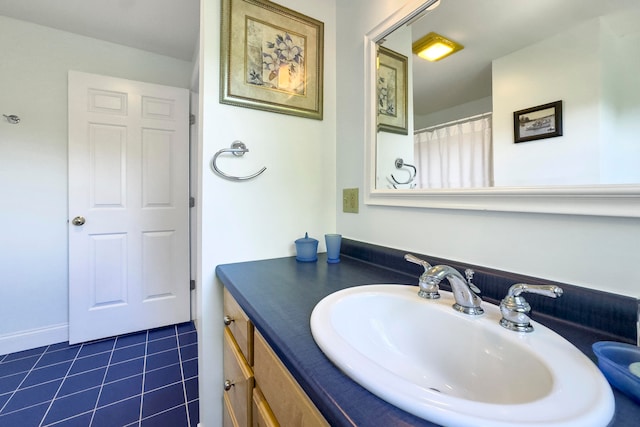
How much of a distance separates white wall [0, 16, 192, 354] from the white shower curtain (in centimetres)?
242

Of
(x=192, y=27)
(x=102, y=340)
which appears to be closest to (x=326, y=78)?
(x=192, y=27)

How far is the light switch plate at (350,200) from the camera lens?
118 cm

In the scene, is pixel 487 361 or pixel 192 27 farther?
pixel 192 27

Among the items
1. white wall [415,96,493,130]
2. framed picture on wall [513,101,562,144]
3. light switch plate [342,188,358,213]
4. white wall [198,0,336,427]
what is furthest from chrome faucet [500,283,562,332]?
white wall [198,0,336,427]

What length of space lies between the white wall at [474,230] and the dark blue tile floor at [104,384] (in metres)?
1.28

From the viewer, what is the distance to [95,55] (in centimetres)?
197

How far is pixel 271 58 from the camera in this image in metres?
1.13

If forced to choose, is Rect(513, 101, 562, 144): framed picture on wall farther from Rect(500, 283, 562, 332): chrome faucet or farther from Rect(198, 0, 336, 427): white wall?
Rect(198, 0, 336, 427): white wall

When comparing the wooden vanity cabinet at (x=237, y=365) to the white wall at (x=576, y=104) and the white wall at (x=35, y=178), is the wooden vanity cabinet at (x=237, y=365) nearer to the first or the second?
the white wall at (x=576, y=104)

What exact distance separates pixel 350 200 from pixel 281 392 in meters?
0.83

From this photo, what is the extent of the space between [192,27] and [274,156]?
4.70ft

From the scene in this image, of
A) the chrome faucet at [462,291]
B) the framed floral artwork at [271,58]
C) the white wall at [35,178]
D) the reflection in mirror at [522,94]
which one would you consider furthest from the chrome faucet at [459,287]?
the white wall at [35,178]

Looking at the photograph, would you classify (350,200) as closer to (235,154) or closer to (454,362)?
(235,154)

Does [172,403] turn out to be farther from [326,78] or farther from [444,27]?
[444,27]
